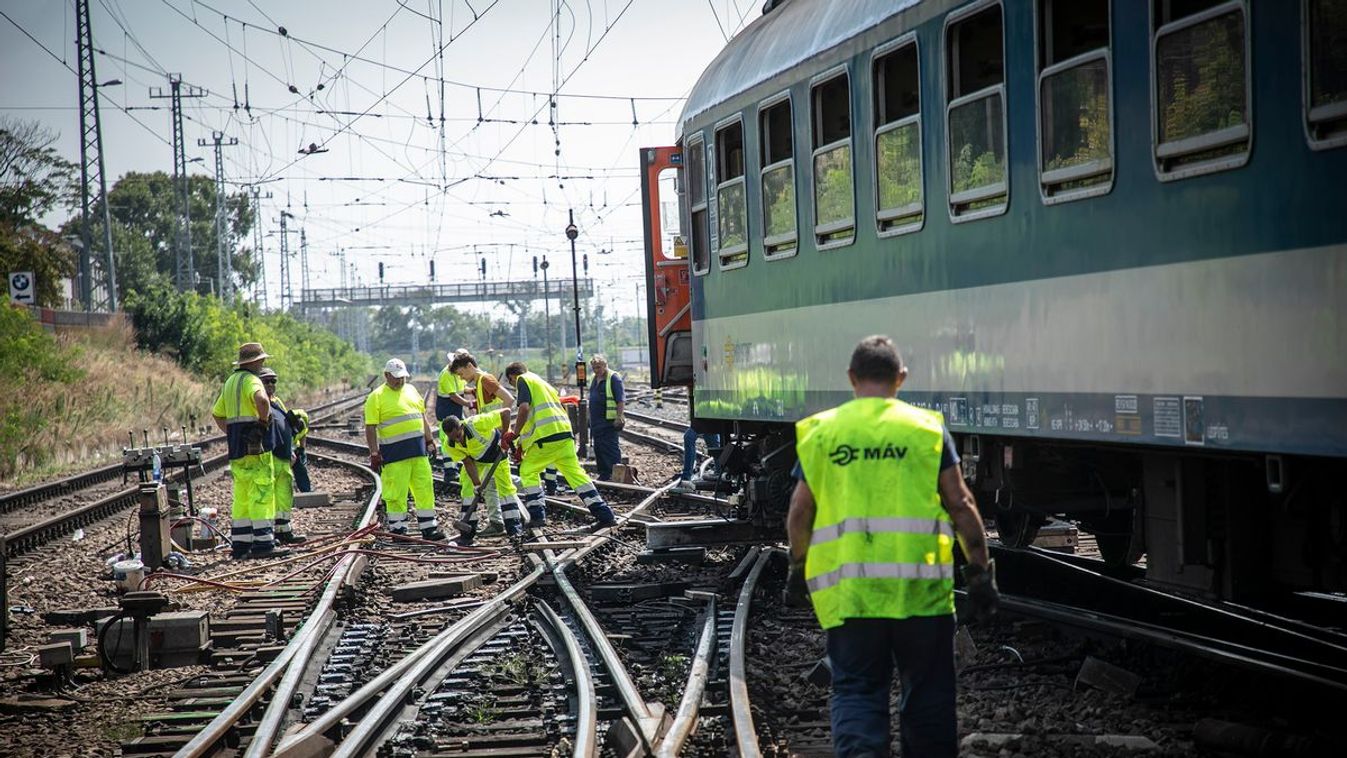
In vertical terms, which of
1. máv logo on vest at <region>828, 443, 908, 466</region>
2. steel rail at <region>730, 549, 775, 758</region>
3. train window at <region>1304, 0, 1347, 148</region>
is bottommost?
steel rail at <region>730, 549, 775, 758</region>

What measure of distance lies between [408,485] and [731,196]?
199 inches

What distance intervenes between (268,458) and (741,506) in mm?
4581

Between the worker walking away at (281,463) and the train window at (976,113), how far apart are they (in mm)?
8214

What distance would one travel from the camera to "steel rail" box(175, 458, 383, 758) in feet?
22.5

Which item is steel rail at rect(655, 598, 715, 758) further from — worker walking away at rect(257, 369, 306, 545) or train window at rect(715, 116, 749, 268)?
worker walking away at rect(257, 369, 306, 545)

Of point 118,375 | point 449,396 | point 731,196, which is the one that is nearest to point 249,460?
point 449,396

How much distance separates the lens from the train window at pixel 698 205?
12.2 m

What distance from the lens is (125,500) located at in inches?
768

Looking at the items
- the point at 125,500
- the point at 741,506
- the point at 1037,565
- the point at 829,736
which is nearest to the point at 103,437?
the point at 125,500

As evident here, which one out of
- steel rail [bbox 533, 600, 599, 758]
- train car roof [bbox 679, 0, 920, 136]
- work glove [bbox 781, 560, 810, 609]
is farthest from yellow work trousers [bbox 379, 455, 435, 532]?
work glove [bbox 781, 560, 810, 609]

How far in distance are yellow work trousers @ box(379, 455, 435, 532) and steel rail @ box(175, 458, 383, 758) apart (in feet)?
8.85

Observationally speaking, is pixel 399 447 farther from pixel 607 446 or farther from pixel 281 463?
pixel 607 446

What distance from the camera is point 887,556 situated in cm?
514

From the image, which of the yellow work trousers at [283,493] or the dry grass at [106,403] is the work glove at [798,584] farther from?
the dry grass at [106,403]
